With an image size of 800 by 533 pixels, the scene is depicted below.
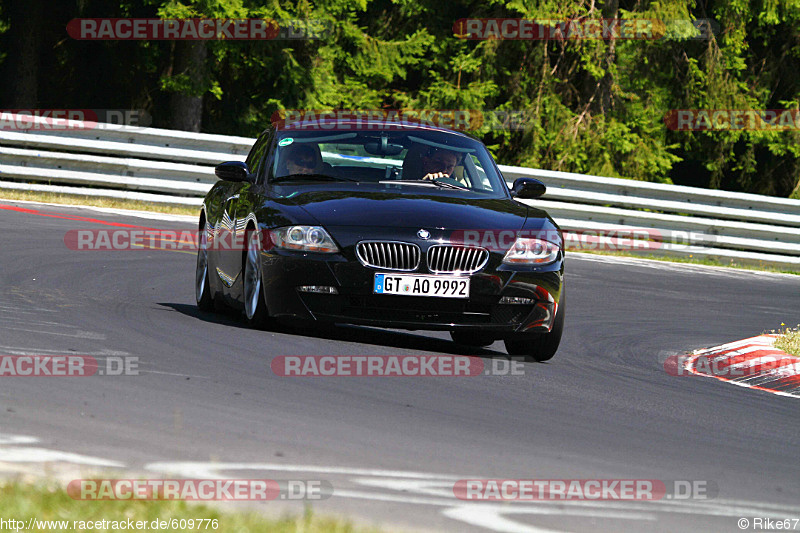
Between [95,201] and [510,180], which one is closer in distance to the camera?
[95,201]

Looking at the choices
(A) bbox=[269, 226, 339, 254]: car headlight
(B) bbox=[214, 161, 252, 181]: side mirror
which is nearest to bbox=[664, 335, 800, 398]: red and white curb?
(A) bbox=[269, 226, 339, 254]: car headlight

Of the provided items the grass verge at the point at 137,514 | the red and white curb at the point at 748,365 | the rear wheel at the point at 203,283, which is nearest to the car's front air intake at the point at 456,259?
the red and white curb at the point at 748,365

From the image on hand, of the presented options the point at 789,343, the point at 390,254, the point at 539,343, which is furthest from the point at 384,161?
the point at 789,343

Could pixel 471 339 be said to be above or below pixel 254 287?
below

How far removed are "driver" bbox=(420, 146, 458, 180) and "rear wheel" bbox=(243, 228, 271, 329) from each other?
142cm

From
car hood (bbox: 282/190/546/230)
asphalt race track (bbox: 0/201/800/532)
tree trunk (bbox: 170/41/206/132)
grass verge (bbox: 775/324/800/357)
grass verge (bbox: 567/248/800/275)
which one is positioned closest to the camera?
asphalt race track (bbox: 0/201/800/532)

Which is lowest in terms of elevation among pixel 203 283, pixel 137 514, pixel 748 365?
pixel 748 365

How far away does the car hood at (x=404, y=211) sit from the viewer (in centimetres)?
832

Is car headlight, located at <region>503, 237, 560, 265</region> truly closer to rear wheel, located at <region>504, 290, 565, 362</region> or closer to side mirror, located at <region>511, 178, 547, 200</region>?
rear wheel, located at <region>504, 290, 565, 362</region>

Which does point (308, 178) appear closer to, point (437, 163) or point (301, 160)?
point (301, 160)

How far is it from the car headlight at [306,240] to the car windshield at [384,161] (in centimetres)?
104

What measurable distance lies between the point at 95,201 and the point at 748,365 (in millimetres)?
11302

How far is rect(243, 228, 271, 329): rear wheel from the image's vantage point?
8.60 metres

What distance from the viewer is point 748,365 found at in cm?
950
